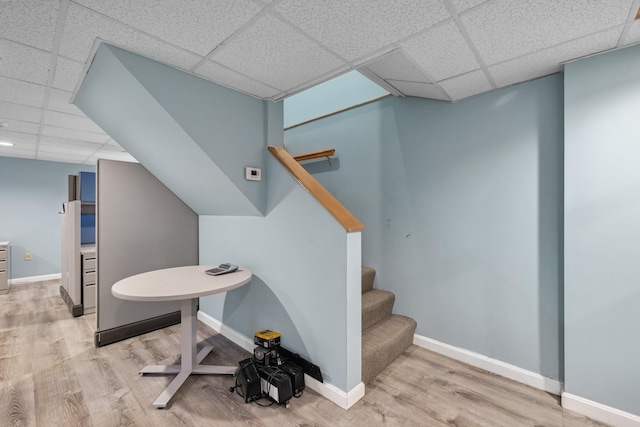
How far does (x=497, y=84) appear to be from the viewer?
2061 millimetres

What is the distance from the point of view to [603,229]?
5.44 ft

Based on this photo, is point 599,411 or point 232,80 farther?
point 232,80

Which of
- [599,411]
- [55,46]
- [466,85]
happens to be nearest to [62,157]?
[55,46]

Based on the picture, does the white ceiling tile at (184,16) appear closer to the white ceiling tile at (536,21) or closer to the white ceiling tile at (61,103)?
the white ceiling tile at (536,21)

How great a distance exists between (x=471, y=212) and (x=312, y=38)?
5.81 ft

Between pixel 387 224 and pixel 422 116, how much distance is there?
1.06m

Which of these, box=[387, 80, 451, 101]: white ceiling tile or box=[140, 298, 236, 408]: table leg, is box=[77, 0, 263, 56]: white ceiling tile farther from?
box=[140, 298, 236, 408]: table leg

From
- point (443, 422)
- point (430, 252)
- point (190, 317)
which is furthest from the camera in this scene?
point (430, 252)

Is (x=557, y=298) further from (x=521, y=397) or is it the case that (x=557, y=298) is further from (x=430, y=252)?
(x=430, y=252)

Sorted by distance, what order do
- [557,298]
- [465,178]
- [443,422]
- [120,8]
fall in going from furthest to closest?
[465,178]
[557,298]
[443,422]
[120,8]

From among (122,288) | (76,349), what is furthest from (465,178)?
(76,349)

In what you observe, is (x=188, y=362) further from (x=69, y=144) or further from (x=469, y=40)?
(x=69, y=144)

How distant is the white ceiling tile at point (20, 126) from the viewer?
283cm

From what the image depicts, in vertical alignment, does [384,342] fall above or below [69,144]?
below
